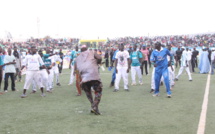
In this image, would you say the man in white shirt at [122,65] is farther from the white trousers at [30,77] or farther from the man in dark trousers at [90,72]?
the man in dark trousers at [90,72]

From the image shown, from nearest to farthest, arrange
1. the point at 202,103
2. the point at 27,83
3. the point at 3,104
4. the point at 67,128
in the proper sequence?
the point at 67,128 → the point at 202,103 → the point at 3,104 → the point at 27,83

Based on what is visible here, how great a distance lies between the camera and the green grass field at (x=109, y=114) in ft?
20.5

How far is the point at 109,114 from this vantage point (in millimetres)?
7758

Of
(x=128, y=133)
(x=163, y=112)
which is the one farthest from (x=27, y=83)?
(x=128, y=133)

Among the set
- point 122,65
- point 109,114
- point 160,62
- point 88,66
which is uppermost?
point 88,66

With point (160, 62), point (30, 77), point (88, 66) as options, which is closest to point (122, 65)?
point (160, 62)

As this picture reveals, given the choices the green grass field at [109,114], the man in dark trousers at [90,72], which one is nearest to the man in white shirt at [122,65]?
the green grass field at [109,114]

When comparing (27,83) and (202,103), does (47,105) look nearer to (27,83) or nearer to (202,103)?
(27,83)

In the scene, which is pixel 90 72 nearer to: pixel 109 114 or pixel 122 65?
pixel 109 114

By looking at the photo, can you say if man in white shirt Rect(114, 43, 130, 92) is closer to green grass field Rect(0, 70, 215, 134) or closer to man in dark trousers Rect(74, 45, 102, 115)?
green grass field Rect(0, 70, 215, 134)

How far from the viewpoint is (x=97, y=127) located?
641 centimetres

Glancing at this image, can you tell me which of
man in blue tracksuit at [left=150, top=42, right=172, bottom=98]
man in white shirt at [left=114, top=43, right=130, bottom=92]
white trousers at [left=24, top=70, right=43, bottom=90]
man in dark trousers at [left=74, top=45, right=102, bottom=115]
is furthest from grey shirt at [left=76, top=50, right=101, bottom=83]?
man in white shirt at [left=114, top=43, right=130, bottom=92]

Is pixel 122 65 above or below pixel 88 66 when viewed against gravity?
below

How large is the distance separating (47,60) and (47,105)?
326 cm
